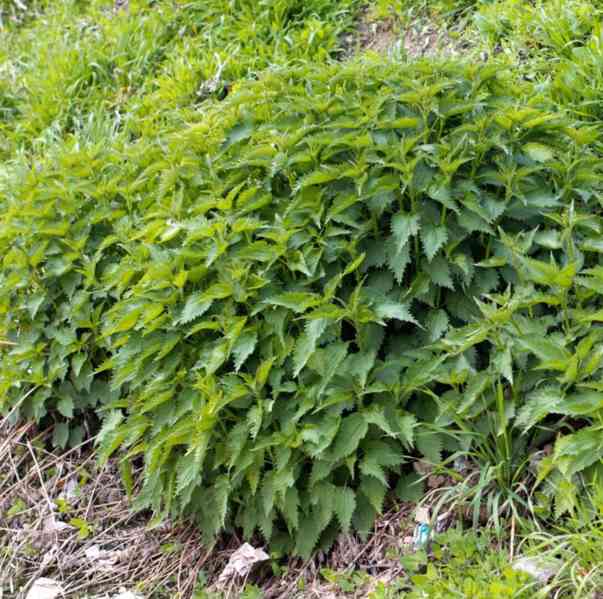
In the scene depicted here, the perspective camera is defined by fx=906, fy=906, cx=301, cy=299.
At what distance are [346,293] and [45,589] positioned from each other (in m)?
1.69

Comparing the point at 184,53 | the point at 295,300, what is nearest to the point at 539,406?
the point at 295,300

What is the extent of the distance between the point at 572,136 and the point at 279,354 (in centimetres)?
137

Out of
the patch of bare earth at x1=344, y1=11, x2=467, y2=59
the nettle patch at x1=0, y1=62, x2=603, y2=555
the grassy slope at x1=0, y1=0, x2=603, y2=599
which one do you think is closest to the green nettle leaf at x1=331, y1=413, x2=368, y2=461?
the nettle patch at x1=0, y1=62, x2=603, y2=555

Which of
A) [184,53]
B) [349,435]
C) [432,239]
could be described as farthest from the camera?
[184,53]

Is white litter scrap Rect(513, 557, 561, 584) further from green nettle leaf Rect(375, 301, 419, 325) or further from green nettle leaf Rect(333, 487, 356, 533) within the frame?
green nettle leaf Rect(375, 301, 419, 325)

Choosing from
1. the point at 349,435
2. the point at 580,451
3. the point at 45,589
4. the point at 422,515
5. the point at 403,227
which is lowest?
the point at 422,515

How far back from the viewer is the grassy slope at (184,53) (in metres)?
4.64

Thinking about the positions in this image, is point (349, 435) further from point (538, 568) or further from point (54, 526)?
point (54, 526)

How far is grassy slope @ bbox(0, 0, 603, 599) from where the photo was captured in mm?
4641

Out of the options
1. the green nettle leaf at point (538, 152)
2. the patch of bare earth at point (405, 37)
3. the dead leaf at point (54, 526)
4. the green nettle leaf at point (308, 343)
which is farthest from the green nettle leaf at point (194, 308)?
the patch of bare earth at point (405, 37)

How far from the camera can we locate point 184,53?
570 centimetres

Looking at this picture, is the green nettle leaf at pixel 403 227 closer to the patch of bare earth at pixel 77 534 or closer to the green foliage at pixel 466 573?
the green foliage at pixel 466 573

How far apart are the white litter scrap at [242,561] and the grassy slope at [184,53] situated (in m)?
1.81

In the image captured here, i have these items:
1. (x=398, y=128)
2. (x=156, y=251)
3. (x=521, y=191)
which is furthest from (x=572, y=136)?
(x=156, y=251)
